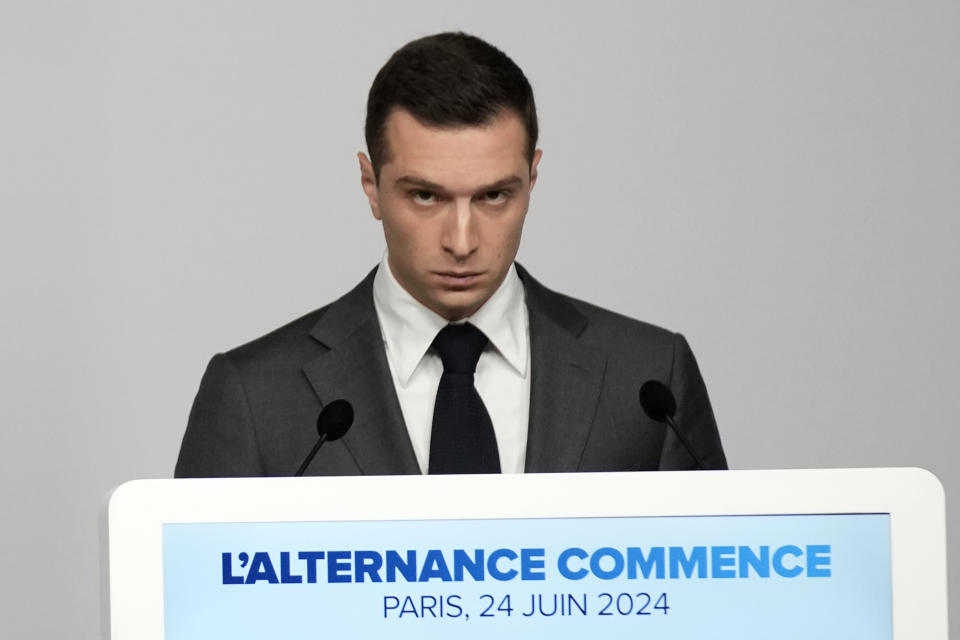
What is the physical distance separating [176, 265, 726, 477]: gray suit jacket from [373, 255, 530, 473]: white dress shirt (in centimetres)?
2

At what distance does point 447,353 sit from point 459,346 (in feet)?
0.06

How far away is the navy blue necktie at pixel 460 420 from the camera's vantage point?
6.41ft

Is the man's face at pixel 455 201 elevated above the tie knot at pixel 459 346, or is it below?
above

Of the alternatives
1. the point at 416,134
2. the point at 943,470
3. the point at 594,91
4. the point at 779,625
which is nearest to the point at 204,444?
the point at 416,134

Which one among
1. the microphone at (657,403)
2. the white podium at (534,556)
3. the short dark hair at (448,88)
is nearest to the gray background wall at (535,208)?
the short dark hair at (448,88)

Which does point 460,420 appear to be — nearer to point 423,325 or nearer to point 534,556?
point 423,325

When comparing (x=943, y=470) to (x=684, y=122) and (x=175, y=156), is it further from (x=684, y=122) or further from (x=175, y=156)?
(x=175, y=156)

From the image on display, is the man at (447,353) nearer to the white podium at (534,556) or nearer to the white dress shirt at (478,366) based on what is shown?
the white dress shirt at (478,366)

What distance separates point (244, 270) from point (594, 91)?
79 centimetres

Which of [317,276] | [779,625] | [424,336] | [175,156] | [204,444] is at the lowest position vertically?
[779,625]

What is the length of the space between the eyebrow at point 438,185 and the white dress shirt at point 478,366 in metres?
0.17

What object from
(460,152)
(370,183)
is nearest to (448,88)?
(460,152)

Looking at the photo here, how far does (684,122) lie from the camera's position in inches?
129

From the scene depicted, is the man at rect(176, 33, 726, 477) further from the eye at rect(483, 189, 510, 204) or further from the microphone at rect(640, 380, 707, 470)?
the microphone at rect(640, 380, 707, 470)
